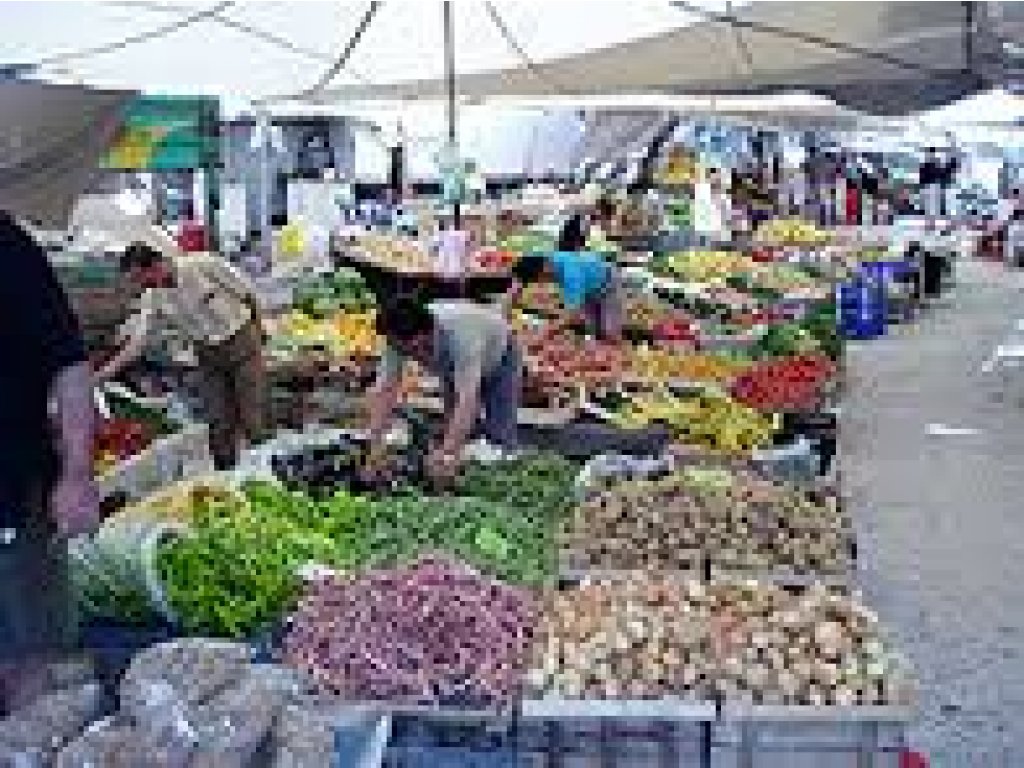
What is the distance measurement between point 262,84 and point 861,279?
14.6 meters

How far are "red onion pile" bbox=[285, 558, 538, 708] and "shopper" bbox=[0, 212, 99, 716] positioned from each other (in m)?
0.70

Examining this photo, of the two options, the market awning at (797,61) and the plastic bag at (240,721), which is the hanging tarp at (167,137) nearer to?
the market awning at (797,61)

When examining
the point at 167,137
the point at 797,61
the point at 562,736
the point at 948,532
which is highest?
the point at 797,61

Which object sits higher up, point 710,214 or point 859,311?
point 710,214

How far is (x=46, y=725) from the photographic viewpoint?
14.3ft

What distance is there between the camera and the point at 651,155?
83.6ft

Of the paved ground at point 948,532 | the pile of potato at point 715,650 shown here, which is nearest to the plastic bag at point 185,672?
the pile of potato at point 715,650

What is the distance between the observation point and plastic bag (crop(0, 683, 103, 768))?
425 cm

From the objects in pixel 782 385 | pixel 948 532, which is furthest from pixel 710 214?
pixel 948 532

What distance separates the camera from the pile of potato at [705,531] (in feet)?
21.1

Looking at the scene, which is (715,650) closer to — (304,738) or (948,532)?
(304,738)

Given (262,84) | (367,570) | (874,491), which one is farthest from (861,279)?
(367,570)

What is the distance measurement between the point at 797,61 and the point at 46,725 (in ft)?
17.9

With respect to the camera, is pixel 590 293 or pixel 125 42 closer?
pixel 125 42
